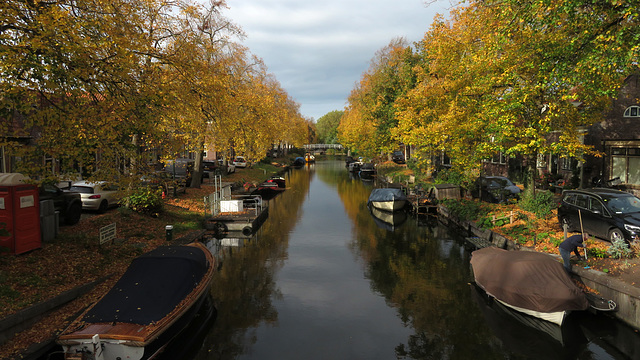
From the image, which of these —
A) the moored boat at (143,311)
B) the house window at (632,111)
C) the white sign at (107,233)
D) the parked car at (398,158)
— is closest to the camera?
the moored boat at (143,311)

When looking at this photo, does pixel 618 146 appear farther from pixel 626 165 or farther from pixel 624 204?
pixel 624 204

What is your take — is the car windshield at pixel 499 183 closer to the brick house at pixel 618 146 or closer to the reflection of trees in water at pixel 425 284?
the brick house at pixel 618 146

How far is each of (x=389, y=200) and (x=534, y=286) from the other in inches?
706

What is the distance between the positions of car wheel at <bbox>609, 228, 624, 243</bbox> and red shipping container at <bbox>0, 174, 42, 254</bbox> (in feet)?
67.2

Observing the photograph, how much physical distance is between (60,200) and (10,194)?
5.39 m

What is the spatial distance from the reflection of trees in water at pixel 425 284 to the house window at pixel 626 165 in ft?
42.2

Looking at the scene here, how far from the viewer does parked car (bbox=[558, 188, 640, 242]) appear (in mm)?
12992

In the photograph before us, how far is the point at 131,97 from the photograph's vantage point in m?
12.5

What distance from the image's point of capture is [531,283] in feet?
35.9

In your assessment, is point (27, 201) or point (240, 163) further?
point (240, 163)

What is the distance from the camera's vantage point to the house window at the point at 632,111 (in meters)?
24.0

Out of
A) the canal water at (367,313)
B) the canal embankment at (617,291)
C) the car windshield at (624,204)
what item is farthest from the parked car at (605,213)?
the canal water at (367,313)

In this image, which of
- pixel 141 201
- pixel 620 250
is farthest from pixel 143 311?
pixel 620 250

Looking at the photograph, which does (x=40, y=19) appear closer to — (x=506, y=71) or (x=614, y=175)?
(x=506, y=71)
